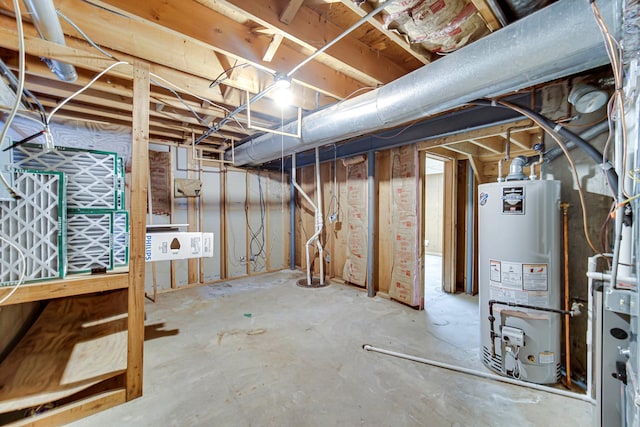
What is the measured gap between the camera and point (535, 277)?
174 centimetres

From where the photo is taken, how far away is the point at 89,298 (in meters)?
2.71

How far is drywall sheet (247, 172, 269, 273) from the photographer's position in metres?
4.75

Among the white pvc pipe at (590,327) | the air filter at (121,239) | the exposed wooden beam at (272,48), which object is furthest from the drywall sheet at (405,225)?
the air filter at (121,239)

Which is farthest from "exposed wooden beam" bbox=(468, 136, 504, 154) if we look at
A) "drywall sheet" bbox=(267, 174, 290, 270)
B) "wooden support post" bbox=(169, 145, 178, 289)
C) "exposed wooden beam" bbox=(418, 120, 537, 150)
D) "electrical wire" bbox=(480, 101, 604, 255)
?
"wooden support post" bbox=(169, 145, 178, 289)

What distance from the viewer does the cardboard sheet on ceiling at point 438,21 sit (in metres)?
1.30

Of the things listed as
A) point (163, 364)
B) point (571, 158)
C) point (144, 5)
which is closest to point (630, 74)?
point (571, 158)

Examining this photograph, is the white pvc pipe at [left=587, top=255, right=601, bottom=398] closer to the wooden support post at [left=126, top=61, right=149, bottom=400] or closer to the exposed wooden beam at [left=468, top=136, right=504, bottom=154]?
the exposed wooden beam at [left=468, top=136, right=504, bottom=154]

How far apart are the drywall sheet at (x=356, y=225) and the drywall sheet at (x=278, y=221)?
62.5 inches

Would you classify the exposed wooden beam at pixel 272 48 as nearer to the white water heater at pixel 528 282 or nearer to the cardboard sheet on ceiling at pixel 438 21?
the cardboard sheet on ceiling at pixel 438 21

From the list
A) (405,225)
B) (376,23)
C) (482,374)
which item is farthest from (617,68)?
(405,225)

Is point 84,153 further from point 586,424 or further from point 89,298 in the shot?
point 586,424

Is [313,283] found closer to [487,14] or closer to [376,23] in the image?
[376,23]

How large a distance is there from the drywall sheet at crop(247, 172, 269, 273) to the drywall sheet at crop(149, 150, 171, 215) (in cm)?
131

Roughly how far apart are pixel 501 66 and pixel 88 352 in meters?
3.05
